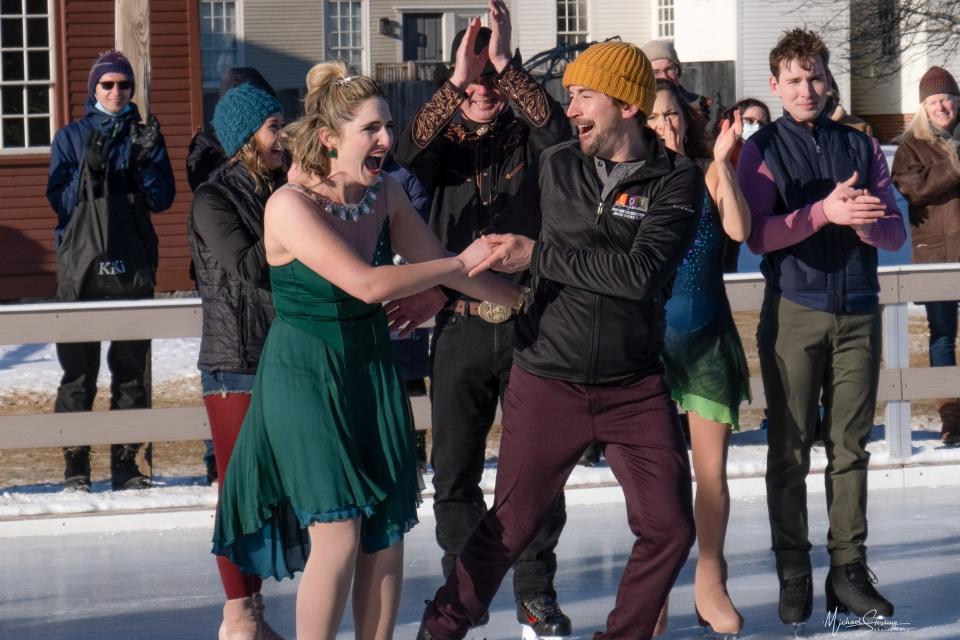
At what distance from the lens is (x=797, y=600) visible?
200 inches

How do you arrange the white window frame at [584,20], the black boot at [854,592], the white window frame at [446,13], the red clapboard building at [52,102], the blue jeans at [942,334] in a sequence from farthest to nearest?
the white window frame at [584,20] < the white window frame at [446,13] < the red clapboard building at [52,102] < the blue jeans at [942,334] < the black boot at [854,592]

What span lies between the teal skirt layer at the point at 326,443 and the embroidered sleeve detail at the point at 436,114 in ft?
3.25

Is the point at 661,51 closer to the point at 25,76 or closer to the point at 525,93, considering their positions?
the point at 525,93

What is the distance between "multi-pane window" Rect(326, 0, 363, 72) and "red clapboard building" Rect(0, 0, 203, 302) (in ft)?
48.3

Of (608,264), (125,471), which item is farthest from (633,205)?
(125,471)

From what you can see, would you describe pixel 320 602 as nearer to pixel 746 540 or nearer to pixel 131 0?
pixel 746 540

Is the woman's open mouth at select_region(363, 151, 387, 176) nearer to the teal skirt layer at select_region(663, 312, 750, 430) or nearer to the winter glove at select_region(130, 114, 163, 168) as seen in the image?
the teal skirt layer at select_region(663, 312, 750, 430)

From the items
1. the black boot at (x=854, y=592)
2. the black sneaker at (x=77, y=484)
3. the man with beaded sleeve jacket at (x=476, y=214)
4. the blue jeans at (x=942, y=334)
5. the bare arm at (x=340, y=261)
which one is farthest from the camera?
the blue jeans at (x=942, y=334)

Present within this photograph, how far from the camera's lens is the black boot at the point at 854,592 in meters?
5.10

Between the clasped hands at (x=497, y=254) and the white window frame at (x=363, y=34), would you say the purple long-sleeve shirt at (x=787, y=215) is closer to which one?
the clasped hands at (x=497, y=254)

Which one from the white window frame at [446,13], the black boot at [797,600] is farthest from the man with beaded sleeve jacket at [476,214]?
the white window frame at [446,13]

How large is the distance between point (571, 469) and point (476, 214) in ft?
3.42

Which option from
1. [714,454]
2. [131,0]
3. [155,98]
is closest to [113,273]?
[714,454]

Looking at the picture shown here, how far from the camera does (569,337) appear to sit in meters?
4.32
